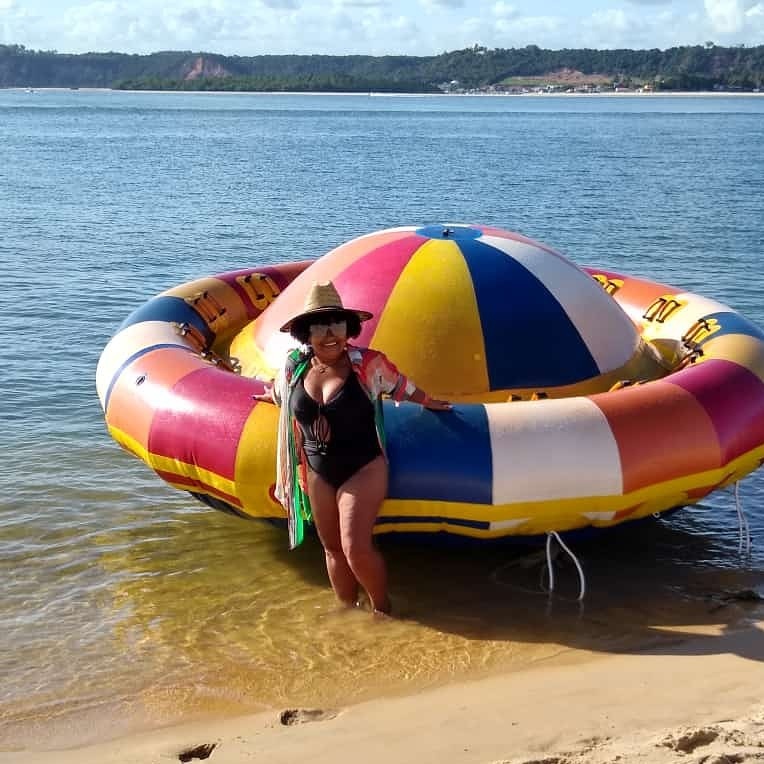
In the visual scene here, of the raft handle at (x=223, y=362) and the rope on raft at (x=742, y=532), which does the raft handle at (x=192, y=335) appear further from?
the rope on raft at (x=742, y=532)

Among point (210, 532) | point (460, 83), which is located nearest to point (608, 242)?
point (210, 532)

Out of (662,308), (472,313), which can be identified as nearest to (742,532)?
(662,308)

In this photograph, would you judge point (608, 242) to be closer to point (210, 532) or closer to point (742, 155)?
point (210, 532)

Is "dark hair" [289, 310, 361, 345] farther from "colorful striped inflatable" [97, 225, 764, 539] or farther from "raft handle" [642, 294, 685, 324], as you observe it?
"raft handle" [642, 294, 685, 324]

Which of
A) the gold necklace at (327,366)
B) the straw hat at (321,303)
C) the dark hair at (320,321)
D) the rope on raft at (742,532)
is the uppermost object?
the straw hat at (321,303)

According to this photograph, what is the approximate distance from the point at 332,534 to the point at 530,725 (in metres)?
1.19

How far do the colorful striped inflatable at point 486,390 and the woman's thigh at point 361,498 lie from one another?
0.14m

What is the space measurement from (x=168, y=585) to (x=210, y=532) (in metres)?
0.63

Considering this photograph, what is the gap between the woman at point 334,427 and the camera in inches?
177

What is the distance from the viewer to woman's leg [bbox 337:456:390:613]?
4.62 metres

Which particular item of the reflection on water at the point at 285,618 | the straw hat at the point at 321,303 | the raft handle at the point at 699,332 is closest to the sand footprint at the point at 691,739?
the reflection on water at the point at 285,618

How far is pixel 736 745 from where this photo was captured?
374 centimetres

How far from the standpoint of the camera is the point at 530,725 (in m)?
4.04

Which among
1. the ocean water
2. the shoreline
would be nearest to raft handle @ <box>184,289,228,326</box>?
the ocean water
